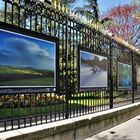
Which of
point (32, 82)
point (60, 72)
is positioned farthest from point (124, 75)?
point (32, 82)

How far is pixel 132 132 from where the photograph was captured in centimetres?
1018

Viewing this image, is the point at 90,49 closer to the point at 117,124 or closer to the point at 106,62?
the point at 106,62

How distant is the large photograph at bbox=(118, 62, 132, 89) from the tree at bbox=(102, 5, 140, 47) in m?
23.5

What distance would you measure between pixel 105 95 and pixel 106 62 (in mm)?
1026

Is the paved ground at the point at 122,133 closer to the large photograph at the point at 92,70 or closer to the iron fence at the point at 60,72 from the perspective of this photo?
the iron fence at the point at 60,72

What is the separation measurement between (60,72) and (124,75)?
6099 mm

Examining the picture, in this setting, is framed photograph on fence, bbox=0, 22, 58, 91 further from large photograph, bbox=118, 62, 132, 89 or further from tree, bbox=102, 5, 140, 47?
tree, bbox=102, 5, 140, 47

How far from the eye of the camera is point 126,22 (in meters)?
39.2

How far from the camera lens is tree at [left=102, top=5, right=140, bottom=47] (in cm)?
3881

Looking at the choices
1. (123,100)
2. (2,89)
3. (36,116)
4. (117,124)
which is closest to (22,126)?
(36,116)

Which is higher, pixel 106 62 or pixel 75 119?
pixel 106 62

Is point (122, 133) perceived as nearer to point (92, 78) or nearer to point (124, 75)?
point (92, 78)

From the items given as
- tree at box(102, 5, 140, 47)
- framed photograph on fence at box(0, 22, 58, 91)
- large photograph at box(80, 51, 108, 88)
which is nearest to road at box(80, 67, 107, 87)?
large photograph at box(80, 51, 108, 88)

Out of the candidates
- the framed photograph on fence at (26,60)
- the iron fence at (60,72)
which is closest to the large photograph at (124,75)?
the iron fence at (60,72)
